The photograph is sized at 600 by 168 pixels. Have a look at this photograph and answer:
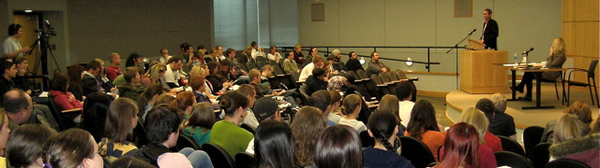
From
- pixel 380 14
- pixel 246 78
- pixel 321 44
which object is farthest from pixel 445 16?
pixel 246 78

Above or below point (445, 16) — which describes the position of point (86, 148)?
below

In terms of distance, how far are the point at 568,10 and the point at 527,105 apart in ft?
12.1

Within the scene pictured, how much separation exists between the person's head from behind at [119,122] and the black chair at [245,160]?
2.47 ft

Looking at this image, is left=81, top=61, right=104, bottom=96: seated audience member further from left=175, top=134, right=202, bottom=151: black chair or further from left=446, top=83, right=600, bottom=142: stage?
left=446, top=83, right=600, bottom=142: stage

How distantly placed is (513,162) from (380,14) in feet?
41.7

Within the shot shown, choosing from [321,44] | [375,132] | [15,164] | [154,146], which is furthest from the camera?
[321,44]

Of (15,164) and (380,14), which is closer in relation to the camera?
(15,164)

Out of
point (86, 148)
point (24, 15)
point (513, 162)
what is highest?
point (24, 15)

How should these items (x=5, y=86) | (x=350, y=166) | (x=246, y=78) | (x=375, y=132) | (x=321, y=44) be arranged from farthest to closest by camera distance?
(x=321, y=44) → (x=246, y=78) → (x=5, y=86) → (x=375, y=132) → (x=350, y=166)

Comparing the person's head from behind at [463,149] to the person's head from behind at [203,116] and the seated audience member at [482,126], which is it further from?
the person's head from behind at [203,116]

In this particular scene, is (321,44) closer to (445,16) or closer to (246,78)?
(445,16)

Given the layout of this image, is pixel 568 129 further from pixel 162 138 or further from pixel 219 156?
pixel 162 138

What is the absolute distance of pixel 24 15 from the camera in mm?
10711

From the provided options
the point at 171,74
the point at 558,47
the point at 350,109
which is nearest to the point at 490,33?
the point at 558,47
